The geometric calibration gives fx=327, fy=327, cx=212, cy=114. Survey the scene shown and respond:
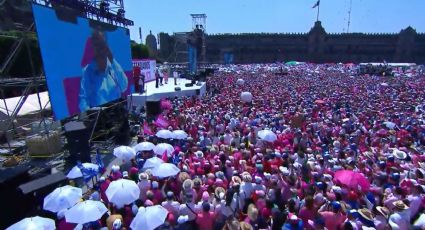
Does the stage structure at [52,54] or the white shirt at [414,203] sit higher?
the stage structure at [52,54]

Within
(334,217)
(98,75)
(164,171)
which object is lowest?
(334,217)

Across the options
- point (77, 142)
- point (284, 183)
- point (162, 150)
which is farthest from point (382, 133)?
point (77, 142)

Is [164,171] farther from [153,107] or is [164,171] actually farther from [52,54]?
[153,107]

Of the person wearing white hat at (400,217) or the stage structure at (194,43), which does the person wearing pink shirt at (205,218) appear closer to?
the person wearing white hat at (400,217)

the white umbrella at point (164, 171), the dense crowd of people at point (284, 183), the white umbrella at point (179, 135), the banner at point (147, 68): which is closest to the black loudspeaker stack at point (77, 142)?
the dense crowd of people at point (284, 183)

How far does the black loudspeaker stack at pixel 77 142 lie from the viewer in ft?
33.8

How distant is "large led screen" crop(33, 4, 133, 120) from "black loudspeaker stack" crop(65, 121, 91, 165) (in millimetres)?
592

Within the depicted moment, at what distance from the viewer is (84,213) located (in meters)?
5.03

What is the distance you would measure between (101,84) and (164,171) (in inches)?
268

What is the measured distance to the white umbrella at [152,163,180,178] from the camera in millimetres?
6770

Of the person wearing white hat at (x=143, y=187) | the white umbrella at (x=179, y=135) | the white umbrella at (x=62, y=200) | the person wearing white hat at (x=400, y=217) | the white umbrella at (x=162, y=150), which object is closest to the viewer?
the person wearing white hat at (x=400, y=217)

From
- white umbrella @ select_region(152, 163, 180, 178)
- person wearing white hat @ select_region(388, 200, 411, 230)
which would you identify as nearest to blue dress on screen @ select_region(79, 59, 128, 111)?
white umbrella @ select_region(152, 163, 180, 178)

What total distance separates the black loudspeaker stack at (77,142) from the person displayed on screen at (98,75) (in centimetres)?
77

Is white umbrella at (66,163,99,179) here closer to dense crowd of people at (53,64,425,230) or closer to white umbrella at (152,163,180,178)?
dense crowd of people at (53,64,425,230)
